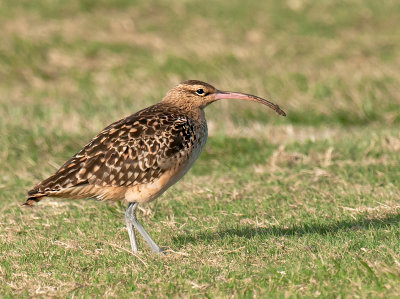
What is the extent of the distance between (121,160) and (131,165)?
11 centimetres

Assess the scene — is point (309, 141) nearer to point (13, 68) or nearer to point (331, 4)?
point (13, 68)

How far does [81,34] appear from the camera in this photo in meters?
19.0

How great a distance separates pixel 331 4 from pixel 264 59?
4.23m

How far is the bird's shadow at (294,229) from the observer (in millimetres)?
7840

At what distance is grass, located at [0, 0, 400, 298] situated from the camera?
21.8ft

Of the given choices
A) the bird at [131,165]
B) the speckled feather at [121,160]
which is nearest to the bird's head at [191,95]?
the bird at [131,165]

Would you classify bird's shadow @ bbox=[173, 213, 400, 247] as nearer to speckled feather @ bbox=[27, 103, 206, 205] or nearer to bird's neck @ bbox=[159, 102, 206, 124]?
speckled feather @ bbox=[27, 103, 206, 205]

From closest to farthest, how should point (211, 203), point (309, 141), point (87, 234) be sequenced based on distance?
point (87, 234)
point (211, 203)
point (309, 141)

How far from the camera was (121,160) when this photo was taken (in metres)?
7.45

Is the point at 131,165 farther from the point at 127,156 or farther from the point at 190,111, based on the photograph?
the point at 190,111

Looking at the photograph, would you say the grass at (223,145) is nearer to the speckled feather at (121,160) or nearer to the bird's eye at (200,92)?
the speckled feather at (121,160)

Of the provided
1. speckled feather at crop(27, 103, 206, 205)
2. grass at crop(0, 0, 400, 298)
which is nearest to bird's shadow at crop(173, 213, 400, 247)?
grass at crop(0, 0, 400, 298)

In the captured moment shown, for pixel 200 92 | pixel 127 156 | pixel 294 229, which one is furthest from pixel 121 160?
pixel 294 229

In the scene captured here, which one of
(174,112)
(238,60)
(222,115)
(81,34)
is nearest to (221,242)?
(174,112)
